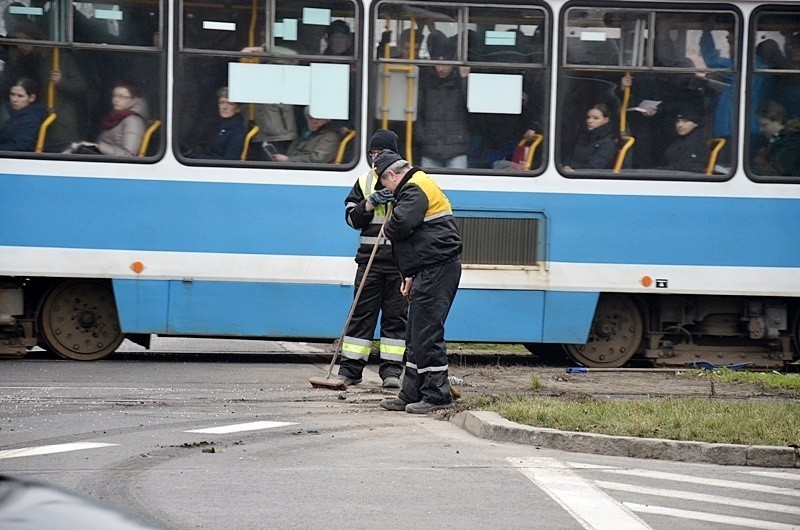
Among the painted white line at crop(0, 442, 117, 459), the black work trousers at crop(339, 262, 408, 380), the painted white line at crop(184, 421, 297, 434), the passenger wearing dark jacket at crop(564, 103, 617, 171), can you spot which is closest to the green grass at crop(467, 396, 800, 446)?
the painted white line at crop(184, 421, 297, 434)

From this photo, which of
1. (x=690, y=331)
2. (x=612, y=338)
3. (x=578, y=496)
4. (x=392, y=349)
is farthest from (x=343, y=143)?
(x=578, y=496)

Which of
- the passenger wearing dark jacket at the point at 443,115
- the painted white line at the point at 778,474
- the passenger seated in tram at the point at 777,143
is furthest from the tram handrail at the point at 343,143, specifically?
the painted white line at the point at 778,474

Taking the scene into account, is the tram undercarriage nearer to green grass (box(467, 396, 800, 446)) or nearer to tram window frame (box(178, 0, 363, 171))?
tram window frame (box(178, 0, 363, 171))

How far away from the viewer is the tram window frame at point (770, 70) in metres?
14.0

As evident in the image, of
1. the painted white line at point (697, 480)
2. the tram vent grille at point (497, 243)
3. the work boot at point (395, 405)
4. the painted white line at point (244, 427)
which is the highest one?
the tram vent grille at point (497, 243)

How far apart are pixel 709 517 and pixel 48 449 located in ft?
12.0

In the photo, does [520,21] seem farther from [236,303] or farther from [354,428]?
[354,428]

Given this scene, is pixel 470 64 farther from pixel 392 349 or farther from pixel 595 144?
pixel 392 349

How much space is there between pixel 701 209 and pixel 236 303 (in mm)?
4426

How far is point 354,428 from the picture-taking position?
930 centimetres

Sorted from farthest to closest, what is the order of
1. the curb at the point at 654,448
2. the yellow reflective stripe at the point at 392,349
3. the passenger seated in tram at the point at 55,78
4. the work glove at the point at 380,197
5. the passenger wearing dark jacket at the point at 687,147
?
1. the passenger wearing dark jacket at the point at 687,147
2. the passenger seated in tram at the point at 55,78
3. the yellow reflective stripe at the point at 392,349
4. the work glove at the point at 380,197
5. the curb at the point at 654,448

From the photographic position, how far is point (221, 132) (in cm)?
1351

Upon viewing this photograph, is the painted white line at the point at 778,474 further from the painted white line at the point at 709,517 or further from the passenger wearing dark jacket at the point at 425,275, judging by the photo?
the passenger wearing dark jacket at the point at 425,275

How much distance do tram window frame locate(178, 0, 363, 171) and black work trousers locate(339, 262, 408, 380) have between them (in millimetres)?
2254
